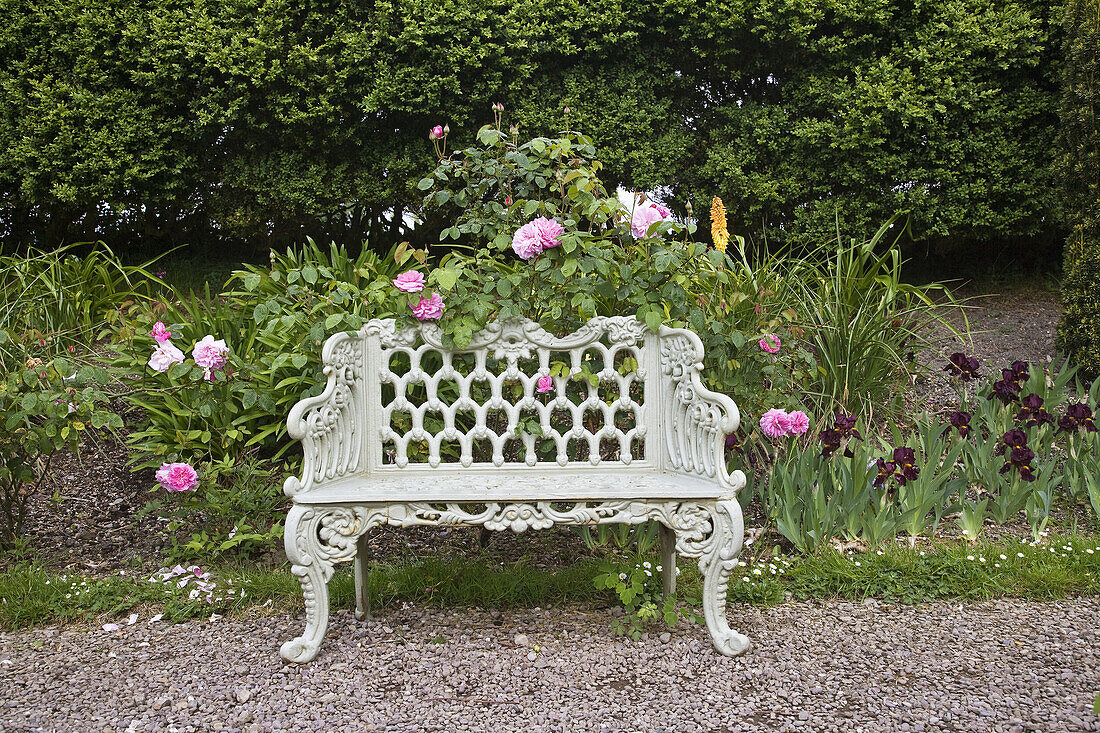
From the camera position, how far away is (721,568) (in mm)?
2502

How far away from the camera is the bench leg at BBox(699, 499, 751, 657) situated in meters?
2.48

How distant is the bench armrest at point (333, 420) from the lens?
8.29 ft

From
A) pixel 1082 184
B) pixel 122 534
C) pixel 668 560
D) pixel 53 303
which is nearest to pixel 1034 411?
pixel 1082 184

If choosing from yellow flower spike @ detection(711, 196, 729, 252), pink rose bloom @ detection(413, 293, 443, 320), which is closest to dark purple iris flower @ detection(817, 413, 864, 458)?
yellow flower spike @ detection(711, 196, 729, 252)

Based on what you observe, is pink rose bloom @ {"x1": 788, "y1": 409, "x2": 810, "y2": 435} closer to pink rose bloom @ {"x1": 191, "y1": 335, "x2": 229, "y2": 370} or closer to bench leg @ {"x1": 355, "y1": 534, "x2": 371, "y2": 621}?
bench leg @ {"x1": 355, "y1": 534, "x2": 371, "y2": 621}

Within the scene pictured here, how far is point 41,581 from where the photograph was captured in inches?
115

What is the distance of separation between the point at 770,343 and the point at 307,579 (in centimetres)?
202

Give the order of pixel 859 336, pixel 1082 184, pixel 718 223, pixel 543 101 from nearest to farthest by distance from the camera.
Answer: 1. pixel 859 336
2. pixel 718 223
3. pixel 1082 184
4. pixel 543 101

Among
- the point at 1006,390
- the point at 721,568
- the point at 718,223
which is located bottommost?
the point at 721,568

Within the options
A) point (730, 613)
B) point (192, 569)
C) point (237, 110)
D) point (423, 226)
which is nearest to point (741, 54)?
point (423, 226)

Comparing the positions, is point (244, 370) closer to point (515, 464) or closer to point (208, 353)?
point (208, 353)

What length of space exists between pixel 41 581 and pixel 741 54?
4.97m

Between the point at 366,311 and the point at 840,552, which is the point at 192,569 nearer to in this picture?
the point at 366,311

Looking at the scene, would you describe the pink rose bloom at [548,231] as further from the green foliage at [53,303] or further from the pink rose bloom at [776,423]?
the green foliage at [53,303]
